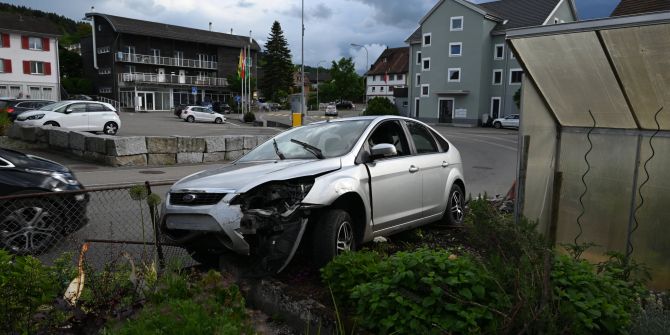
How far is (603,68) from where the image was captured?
16.1 feet

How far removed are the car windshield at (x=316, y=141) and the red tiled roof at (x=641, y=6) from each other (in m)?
16.7

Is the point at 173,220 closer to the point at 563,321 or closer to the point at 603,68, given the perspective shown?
the point at 563,321

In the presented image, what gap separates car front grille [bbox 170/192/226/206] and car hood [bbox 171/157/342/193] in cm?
7

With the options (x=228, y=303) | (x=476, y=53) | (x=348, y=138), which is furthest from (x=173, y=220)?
(x=476, y=53)

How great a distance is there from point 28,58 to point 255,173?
2515 inches

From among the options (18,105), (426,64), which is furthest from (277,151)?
(426,64)

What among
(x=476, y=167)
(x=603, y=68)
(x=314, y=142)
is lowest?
(x=476, y=167)

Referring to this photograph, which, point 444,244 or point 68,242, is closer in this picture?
point 68,242

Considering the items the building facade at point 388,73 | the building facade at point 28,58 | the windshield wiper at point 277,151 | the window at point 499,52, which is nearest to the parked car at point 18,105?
the windshield wiper at point 277,151

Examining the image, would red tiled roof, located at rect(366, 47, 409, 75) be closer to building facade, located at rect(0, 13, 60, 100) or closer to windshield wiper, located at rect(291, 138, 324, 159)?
building facade, located at rect(0, 13, 60, 100)

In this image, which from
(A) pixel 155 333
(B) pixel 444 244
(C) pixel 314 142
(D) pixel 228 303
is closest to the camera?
(A) pixel 155 333

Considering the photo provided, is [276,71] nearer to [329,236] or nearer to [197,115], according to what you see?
[197,115]

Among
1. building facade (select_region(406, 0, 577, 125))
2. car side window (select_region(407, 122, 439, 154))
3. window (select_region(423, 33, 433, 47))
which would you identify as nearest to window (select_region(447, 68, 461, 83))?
building facade (select_region(406, 0, 577, 125))

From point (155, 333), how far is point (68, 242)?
3.67m
